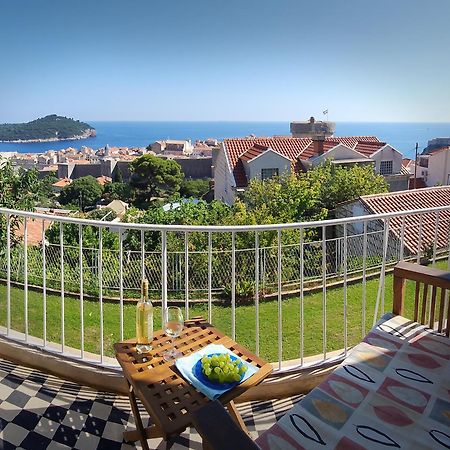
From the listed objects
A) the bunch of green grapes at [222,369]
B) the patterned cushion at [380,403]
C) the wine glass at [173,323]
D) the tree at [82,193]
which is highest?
the wine glass at [173,323]

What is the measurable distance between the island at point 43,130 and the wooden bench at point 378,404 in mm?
73347

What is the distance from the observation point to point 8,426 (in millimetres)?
1889

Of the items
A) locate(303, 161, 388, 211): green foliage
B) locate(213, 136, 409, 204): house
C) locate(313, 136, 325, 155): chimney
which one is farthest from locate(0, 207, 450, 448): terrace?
locate(313, 136, 325, 155): chimney

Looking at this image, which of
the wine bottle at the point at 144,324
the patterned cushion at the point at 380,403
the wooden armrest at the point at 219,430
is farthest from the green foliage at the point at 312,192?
the wooden armrest at the point at 219,430

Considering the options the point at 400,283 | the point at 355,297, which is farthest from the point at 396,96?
the point at 400,283

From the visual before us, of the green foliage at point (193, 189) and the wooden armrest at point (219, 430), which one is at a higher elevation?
the wooden armrest at point (219, 430)

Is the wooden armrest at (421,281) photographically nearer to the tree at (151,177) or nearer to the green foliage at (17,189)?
the green foliage at (17,189)

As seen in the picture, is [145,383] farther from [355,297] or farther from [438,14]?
[438,14]

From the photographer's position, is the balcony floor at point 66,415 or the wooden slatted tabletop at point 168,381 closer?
the wooden slatted tabletop at point 168,381

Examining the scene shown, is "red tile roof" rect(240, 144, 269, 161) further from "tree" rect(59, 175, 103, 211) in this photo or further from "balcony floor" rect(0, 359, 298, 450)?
"balcony floor" rect(0, 359, 298, 450)

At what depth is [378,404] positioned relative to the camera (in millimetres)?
1498

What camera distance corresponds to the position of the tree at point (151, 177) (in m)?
34.1

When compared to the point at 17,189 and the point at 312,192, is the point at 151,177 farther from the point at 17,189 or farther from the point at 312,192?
the point at 17,189

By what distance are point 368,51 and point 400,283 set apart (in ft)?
160
